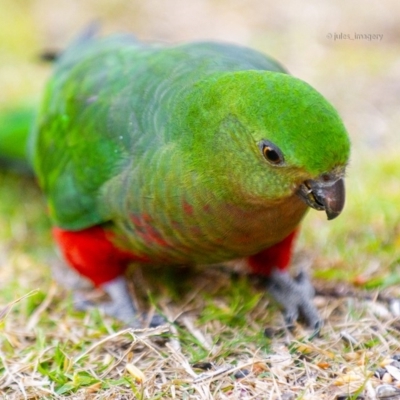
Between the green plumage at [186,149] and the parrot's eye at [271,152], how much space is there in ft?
0.08

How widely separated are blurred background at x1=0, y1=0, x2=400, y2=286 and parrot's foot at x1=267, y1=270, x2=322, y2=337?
239 millimetres

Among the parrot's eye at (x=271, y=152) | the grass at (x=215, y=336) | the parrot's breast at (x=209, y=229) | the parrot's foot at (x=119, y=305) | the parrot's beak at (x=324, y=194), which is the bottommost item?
the parrot's foot at (x=119, y=305)

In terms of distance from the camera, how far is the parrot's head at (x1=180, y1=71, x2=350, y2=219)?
2830mm

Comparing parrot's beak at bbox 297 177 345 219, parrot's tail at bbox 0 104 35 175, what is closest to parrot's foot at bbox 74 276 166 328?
parrot's beak at bbox 297 177 345 219

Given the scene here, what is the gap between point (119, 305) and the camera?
4.04m

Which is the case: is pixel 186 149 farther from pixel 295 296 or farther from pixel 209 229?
pixel 295 296

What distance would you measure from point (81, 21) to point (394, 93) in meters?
4.32

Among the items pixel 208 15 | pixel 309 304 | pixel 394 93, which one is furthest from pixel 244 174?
pixel 208 15

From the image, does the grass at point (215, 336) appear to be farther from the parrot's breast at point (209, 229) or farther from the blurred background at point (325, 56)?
the parrot's breast at point (209, 229)

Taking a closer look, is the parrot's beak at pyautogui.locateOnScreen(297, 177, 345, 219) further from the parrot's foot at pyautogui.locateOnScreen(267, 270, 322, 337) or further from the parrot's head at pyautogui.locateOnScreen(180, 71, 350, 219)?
the parrot's foot at pyautogui.locateOnScreen(267, 270, 322, 337)

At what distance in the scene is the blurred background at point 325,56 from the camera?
4543 millimetres

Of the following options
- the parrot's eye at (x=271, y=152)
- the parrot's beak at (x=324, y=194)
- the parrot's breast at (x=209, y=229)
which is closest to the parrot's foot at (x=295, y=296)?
the parrot's breast at (x=209, y=229)

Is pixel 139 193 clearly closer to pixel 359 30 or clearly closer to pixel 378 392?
pixel 378 392

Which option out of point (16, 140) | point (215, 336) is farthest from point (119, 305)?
point (16, 140)
